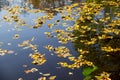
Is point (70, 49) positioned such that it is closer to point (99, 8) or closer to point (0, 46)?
point (0, 46)

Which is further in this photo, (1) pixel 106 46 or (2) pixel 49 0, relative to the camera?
(2) pixel 49 0

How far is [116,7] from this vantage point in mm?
12469

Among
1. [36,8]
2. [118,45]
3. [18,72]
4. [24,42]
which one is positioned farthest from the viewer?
[36,8]

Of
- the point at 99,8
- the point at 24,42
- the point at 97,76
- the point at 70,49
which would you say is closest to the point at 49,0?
the point at 99,8

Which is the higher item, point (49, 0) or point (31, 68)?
point (49, 0)

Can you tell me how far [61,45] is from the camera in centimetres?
911

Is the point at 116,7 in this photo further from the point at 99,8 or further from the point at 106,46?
the point at 106,46

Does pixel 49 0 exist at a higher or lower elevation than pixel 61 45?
higher

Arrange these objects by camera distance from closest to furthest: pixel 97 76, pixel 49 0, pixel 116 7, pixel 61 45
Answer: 1. pixel 97 76
2. pixel 61 45
3. pixel 116 7
4. pixel 49 0

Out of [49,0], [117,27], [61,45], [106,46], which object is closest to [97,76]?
A: [106,46]

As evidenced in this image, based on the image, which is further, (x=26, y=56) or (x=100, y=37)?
(x=100, y=37)

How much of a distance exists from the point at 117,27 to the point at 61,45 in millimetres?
2433

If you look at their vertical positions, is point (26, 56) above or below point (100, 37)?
below

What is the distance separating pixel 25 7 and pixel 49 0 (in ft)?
6.59
